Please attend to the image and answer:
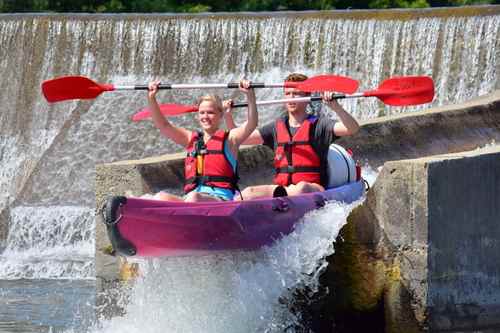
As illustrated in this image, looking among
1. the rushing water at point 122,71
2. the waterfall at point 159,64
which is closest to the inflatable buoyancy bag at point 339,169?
the rushing water at point 122,71

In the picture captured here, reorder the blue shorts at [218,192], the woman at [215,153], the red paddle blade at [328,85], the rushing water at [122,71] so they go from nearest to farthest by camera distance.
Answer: the blue shorts at [218,192], the woman at [215,153], the red paddle blade at [328,85], the rushing water at [122,71]

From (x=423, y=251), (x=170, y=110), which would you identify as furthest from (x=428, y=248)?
(x=170, y=110)

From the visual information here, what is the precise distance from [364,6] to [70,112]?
24.1 feet

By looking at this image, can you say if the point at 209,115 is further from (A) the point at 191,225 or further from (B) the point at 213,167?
(A) the point at 191,225

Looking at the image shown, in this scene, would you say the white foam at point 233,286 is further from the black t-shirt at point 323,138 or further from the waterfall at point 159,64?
the waterfall at point 159,64

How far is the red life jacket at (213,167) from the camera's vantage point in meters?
8.62

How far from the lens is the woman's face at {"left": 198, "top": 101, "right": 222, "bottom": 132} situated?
865 cm

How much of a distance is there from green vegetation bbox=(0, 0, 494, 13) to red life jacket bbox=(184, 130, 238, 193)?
45.5 ft

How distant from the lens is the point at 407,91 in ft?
30.5

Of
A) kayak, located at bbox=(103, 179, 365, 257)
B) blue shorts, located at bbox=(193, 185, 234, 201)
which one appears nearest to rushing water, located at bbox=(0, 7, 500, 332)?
blue shorts, located at bbox=(193, 185, 234, 201)

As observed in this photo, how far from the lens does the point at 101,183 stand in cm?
904

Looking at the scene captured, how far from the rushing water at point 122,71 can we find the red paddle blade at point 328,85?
3799mm

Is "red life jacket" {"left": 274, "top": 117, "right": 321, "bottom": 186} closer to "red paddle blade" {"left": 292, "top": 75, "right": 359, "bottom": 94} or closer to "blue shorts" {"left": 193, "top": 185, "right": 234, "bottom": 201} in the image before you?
"red paddle blade" {"left": 292, "top": 75, "right": 359, "bottom": 94}

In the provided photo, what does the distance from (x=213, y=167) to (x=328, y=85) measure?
969mm
